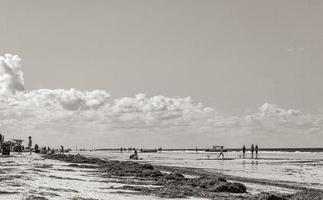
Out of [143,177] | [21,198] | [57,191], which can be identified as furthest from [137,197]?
[143,177]

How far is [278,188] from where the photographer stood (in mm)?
25109

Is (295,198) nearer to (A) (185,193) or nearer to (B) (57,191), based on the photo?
(A) (185,193)

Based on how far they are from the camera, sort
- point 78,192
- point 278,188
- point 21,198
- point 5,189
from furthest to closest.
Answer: point 278,188
point 78,192
point 5,189
point 21,198

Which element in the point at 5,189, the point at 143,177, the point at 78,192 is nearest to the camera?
the point at 5,189

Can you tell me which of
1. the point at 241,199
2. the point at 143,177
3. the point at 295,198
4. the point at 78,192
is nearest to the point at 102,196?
the point at 78,192

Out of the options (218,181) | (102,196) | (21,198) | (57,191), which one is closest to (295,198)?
(218,181)

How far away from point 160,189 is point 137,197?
12.0 ft

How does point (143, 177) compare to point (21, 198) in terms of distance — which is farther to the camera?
point (143, 177)

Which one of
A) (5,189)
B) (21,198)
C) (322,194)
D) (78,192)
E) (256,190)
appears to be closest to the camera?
(21,198)

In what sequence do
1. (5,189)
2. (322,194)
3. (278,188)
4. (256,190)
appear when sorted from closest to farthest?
(5,189)
(322,194)
(256,190)
(278,188)

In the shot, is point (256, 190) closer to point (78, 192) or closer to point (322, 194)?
point (322, 194)

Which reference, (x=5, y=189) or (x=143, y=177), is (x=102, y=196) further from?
(x=143, y=177)

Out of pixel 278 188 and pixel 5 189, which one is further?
pixel 278 188

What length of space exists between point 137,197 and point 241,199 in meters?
4.04
